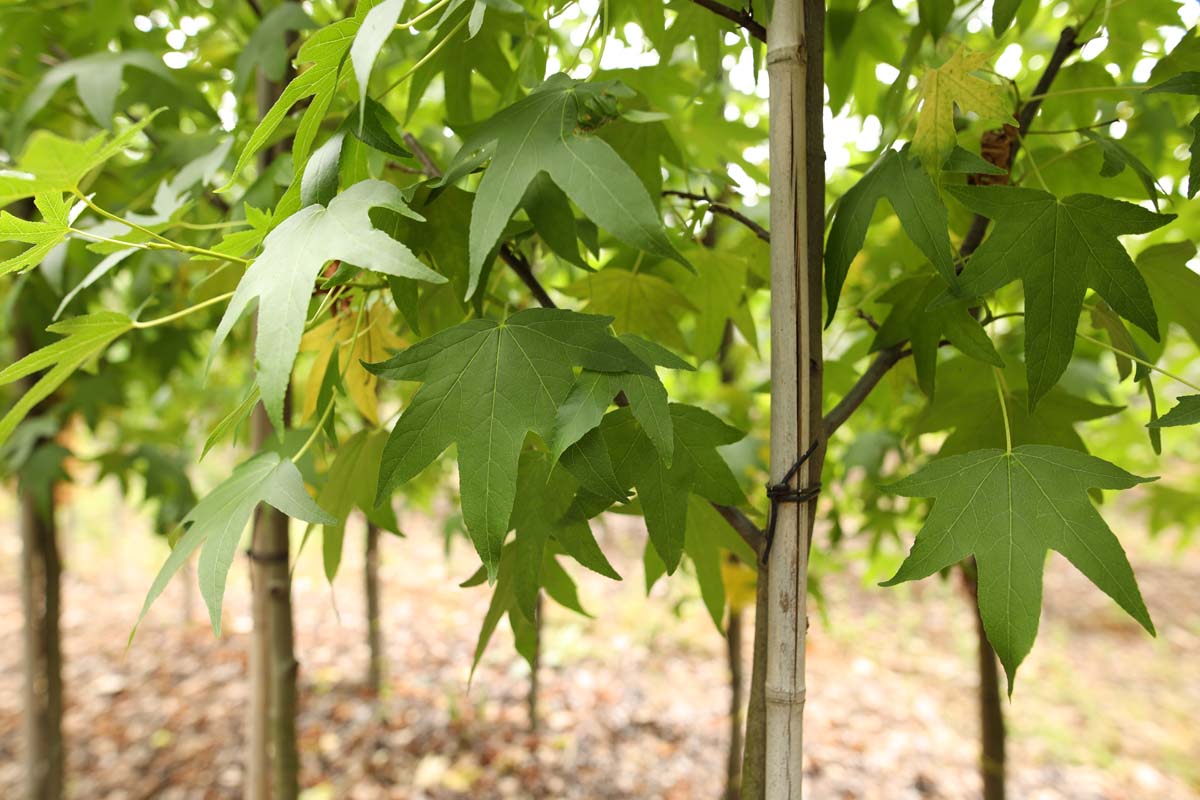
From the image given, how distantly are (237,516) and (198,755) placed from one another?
7.70 ft

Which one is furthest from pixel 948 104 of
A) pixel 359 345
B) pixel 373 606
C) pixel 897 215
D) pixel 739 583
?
pixel 373 606

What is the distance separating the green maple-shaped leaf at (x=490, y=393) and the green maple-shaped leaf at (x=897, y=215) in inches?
8.0

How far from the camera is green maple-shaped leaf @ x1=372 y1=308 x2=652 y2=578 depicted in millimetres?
497

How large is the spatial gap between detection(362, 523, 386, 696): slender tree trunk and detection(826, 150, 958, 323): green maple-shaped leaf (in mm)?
2100

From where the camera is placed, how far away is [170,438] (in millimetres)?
2021

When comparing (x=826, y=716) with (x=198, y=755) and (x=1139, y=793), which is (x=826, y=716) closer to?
(x=1139, y=793)

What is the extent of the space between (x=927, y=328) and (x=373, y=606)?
2357 millimetres

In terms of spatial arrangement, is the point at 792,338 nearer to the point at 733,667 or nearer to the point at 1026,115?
the point at 1026,115

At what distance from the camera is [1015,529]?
0.53 metres

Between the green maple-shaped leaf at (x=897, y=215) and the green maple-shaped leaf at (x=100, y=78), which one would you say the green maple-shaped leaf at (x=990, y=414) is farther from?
the green maple-shaped leaf at (x=100, y=78)

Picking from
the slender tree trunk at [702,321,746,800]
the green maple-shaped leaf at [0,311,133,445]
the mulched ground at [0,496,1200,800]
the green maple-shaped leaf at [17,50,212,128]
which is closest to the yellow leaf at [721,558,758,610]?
the slender tree trunk at [702,321,746,800]

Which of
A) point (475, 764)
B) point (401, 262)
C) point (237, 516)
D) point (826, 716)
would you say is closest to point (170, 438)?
point (475, 764)

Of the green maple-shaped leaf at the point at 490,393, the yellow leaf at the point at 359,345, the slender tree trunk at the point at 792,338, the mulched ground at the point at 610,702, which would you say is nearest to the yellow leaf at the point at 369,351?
the yellow leaf at the point at 359,345

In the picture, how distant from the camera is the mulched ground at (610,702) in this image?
2264mm
